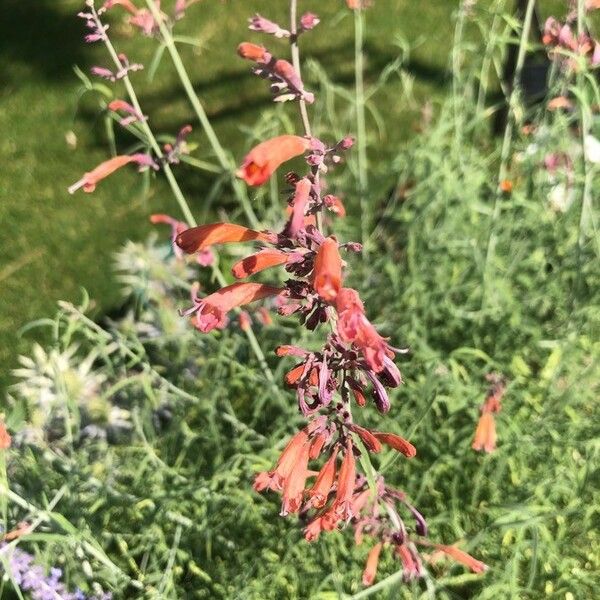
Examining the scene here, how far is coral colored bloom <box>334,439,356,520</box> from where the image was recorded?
1453 millimetres

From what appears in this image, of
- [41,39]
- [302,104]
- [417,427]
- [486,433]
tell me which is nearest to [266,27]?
[302,104]

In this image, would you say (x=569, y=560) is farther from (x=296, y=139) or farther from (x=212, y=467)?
(x=296, y=139)

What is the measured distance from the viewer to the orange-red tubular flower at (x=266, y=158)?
52.5 inches

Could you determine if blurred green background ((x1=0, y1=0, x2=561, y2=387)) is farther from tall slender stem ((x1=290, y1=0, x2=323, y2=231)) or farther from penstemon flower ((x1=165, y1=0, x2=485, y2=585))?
penstemon flower ((x1=165, y1=0, x2=485, y2=585))

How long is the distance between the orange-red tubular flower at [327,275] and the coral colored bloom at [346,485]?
37cm

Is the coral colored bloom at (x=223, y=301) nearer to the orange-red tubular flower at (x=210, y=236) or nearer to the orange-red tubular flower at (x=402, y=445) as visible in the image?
the orange-red tubular flower at (x=210, y=236)

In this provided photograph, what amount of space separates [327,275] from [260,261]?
18 cm

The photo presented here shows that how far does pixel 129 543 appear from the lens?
8.92ft

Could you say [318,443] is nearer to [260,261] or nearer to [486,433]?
[260,261]

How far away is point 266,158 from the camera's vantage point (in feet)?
4.39

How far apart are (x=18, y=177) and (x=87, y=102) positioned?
82 centimetres

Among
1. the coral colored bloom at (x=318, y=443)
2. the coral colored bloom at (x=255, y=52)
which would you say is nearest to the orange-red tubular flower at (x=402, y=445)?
the coral colored bloom at (x=318, y=443)

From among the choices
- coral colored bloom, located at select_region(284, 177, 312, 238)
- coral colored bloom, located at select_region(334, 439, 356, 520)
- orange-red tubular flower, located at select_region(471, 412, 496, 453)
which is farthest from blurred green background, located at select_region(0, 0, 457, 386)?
coral colored bloom, located at select_region(284, 177, 312, 238)

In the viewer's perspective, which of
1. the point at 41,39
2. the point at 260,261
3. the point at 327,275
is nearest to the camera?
the point at 327,275
